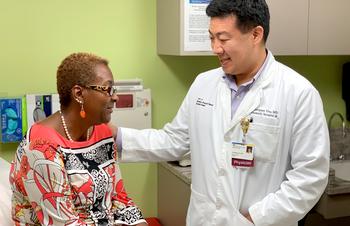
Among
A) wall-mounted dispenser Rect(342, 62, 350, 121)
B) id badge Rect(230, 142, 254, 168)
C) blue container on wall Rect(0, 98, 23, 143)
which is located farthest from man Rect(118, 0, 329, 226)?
wall-mounted dispenser Rect(342, 62, 350, 121)

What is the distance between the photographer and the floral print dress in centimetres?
129

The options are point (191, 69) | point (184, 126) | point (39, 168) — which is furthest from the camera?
point (191, 69)

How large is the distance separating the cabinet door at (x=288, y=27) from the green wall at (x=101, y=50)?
406 millimetres

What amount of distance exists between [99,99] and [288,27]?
1286 mm

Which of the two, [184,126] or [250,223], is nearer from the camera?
[250,223]

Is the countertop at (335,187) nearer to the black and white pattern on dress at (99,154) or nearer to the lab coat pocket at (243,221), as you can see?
the lab coat pocket at (243,221)

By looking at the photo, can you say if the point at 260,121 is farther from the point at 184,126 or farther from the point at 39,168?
the point at 39,168

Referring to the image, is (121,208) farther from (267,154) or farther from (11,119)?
(11,119)

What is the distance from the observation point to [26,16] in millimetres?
2221

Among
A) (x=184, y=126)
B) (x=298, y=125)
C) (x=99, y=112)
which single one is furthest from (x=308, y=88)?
(x=99, y=112)

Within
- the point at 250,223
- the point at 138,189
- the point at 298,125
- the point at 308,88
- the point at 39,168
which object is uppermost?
the point at 308,88

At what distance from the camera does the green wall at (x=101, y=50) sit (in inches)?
87.8

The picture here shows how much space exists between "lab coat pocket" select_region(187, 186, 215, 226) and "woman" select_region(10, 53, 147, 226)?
33 cm

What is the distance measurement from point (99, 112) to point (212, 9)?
1.67 feet
